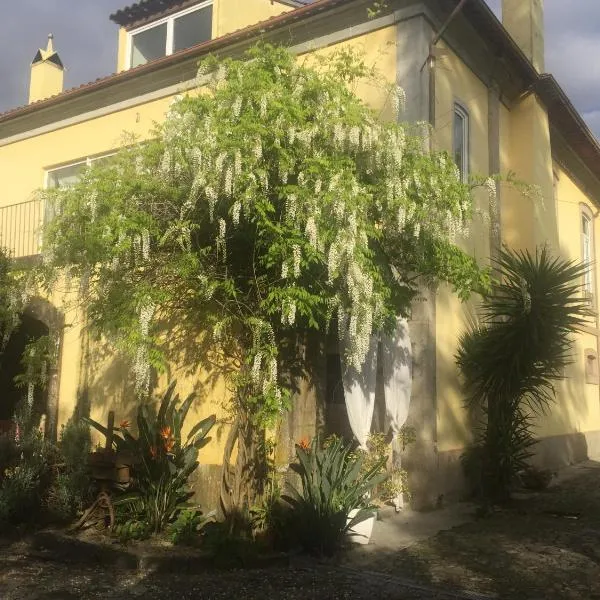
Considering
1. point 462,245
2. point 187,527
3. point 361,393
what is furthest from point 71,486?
point 462,245

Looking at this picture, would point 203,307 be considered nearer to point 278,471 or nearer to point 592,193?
point 278,471

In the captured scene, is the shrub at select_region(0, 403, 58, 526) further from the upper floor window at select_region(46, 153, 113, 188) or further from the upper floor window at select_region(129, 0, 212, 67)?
the upper floor window at select_region(129, 0, 212, 67)

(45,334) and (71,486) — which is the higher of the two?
(45,334)

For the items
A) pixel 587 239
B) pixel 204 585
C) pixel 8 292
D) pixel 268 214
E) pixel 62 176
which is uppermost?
pixel 62 176

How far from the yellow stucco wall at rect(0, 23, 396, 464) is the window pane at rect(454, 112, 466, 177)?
1.74 metres

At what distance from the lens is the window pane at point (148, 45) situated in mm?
14336

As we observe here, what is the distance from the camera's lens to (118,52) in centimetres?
1492

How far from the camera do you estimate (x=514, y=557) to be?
23.4ft

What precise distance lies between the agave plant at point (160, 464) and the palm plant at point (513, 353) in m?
3.86

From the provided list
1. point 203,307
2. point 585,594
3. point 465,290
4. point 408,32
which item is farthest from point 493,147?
point 585,594

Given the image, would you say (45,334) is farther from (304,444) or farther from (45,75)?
(45,75)

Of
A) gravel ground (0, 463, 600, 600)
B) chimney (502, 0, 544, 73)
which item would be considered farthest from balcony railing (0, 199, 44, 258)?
chimney (502, 0, 544, 73)

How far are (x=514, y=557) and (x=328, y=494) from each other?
78.3 inches

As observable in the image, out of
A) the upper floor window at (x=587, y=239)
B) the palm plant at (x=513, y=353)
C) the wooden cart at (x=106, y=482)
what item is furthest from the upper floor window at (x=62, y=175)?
the upper floor window at (x=587, y=239)
